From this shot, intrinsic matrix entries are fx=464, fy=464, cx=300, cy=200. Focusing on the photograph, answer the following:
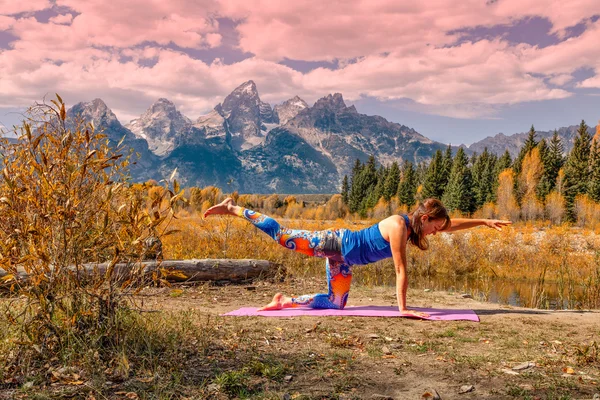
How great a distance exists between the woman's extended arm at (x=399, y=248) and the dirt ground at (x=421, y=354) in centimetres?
26

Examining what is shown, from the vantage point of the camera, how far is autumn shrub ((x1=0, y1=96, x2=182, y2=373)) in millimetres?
3953

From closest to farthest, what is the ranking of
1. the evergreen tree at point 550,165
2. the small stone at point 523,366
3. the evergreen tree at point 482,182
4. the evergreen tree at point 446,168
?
the small stone at point 523,366, the evergreen tree at point 550,165, the evergreen tree at point 482,182, the evergreen tree at point 446,168

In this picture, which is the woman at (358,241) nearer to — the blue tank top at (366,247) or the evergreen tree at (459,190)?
the blue tank top at (366,247)

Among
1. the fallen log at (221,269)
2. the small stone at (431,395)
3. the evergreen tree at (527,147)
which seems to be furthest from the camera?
the evergreen tree at (527,147)

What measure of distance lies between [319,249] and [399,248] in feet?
3.58

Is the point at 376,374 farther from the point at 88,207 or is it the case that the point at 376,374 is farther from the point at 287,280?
the point at 287,280

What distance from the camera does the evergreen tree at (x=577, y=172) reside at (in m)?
53.6

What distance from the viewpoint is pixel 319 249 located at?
636 centimetres

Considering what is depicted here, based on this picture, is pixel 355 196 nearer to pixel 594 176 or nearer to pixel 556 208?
pixel 556 208

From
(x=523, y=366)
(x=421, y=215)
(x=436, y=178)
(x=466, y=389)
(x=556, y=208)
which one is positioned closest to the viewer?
(x=466, y=389)

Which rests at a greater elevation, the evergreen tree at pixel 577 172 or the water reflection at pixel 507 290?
the evergreen tree at pixel 577 172

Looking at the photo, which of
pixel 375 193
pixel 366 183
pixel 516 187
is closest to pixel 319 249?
pixel 516 187

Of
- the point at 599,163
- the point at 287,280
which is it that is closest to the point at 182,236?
the point at 287,280

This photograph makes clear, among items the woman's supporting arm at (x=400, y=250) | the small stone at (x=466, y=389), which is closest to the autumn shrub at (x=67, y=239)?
the small stone at (x=466, y=389)
